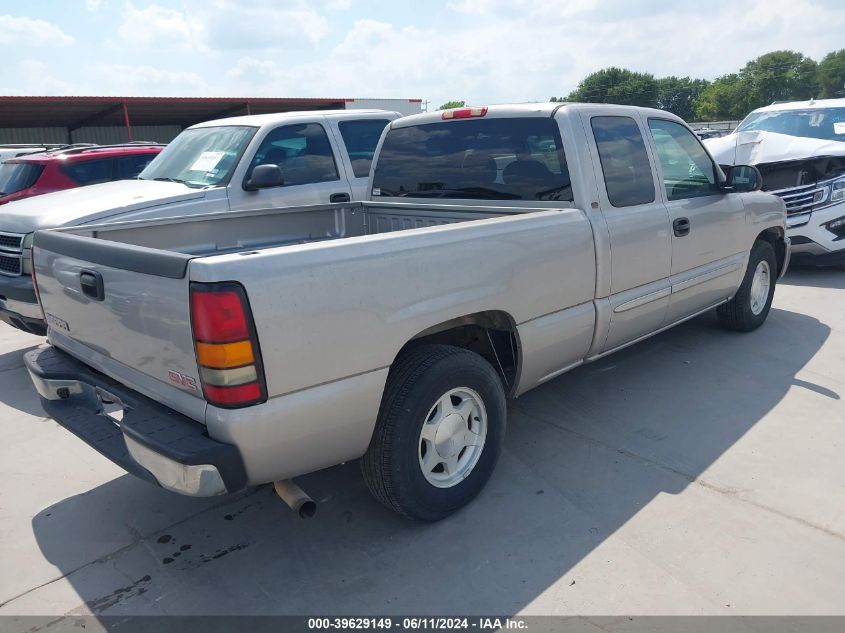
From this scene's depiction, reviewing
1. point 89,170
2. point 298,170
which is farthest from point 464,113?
point 89,170

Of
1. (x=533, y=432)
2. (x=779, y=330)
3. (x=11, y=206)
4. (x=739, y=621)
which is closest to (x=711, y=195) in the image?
(x=779, y=330)

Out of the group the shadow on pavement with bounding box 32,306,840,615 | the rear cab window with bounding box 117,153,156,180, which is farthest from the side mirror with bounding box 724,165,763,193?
the rear cab window with bounding box 117,153,156,180

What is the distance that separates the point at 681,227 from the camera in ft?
14.3

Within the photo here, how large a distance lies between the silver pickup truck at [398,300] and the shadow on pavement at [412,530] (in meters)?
0.29

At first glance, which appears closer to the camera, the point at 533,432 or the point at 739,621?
the point at 739,621

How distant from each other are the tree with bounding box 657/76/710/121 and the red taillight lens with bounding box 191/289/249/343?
125015 mm

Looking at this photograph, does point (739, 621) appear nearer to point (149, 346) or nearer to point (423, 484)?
point (423, 484)

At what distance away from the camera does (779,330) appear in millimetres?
5840

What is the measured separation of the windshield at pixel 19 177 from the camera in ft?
25.5

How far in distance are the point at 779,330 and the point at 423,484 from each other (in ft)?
14.3

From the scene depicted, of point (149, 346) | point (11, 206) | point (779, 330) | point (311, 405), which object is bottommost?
point (779, 330)

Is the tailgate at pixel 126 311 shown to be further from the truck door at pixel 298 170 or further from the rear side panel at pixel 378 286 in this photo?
the truck door at pixel 298 170

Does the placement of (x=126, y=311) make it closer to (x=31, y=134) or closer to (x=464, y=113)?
(x=464, y=113)

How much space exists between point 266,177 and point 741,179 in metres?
3.83
